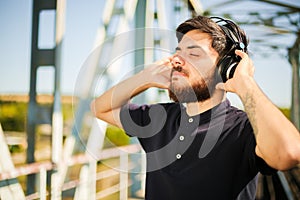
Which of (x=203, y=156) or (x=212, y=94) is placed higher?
(x=212, y=94)

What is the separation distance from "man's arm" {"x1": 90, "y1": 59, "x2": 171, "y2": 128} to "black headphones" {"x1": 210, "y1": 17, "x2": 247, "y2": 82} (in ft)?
0.70

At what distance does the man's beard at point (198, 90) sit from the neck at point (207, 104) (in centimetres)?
1

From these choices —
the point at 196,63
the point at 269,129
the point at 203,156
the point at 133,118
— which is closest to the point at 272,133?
the point at 269,129

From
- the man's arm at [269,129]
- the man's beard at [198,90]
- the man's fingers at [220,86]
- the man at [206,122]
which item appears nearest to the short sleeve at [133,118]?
the man at [206,122]

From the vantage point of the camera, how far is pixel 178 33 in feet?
4.22

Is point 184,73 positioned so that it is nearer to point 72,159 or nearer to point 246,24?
point 72,159

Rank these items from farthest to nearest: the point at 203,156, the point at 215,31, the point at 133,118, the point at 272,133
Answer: the point at 133,118 → the point at 215,31 → the point at 203,156 → the point at 272,133

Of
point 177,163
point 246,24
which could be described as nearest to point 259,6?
point 246,24

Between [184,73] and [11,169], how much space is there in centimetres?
116

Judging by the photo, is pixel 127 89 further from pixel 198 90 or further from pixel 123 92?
pixel 198 90

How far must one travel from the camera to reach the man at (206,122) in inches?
39.4

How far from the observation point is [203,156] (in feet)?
3.68

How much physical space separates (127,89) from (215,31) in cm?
35

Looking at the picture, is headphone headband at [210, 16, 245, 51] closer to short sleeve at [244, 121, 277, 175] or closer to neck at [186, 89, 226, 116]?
neck at [186, 89, 226, 116]
